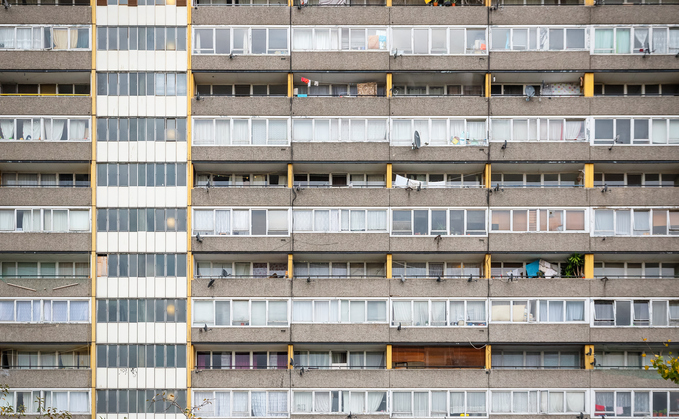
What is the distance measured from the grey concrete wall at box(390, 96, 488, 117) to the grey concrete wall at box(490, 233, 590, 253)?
6207 millimetres

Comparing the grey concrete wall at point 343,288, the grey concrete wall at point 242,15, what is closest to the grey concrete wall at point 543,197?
the grey concrete wall at point 343,288

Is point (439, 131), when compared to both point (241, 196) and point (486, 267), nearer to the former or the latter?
point (486, 267)

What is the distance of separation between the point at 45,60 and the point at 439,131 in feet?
65.2

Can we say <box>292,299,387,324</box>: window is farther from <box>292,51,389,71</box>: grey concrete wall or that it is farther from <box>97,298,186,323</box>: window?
<box>292,51,389,71</box>: grey concrete wall

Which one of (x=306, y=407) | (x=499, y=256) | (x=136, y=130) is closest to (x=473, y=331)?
(x=499, y=256)

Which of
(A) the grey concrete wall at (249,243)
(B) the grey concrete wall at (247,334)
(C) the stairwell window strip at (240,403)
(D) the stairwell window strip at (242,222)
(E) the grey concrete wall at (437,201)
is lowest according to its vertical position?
(C) the stairwell window strip at (240,403)

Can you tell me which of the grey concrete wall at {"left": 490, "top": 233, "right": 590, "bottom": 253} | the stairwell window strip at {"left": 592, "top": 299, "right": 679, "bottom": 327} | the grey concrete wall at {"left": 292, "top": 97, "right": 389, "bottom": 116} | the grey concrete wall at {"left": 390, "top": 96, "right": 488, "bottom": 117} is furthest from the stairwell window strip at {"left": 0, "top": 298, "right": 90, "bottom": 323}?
the stairwell window strip at {"left": 592, "top": 299, "right": 679, "bottom": 327}

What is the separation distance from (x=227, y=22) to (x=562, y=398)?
2467 centimetres

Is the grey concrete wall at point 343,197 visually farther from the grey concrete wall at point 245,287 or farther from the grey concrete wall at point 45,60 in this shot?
the grey concrete wall at point 45,60

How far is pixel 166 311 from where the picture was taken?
30016 millimetres

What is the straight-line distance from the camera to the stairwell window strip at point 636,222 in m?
Answer: 30.4

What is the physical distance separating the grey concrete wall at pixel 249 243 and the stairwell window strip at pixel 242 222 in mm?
246

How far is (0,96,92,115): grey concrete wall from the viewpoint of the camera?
3050 centimetres

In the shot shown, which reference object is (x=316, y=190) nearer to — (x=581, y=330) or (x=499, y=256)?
(x=499, y=256)
